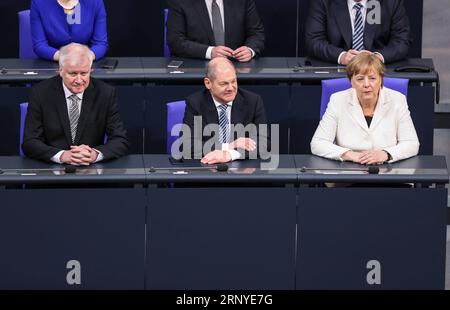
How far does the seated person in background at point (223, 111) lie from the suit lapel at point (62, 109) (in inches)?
22.5

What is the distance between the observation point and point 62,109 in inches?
273

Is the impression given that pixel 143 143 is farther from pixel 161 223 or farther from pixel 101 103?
pixel 161 223

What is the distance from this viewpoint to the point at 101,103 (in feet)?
22.7

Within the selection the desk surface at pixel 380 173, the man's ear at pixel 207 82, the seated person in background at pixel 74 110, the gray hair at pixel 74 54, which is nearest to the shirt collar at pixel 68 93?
the seated person in background at pixel 74 110

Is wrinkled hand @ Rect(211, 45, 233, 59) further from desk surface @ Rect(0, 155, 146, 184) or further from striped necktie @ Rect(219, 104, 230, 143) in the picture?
desk surface @ Rect(0, 155, 146, 184)

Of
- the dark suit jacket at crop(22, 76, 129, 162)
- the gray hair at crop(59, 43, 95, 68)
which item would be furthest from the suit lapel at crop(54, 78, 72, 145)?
the gray hair at crop(59, 43, 95, 68)

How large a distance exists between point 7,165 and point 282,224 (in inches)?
51.7

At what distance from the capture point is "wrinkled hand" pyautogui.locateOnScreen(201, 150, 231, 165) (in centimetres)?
659

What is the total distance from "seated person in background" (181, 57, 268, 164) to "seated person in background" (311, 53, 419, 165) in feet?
1.10

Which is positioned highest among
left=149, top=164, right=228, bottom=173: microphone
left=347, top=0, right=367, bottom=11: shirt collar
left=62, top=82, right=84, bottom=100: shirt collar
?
left=347, top=0, right=367, bottom=11: shirt collar

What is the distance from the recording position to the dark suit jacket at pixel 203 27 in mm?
8047

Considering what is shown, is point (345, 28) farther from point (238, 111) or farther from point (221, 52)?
point (238, 111)

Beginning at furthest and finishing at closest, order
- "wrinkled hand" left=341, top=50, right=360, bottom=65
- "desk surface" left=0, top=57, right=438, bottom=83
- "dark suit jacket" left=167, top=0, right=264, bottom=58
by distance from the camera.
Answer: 1. "dark suit jacket" left=167, top=0, right=264, bottom=58
2. "wrinkled hand" left=341, top=50, right=360, bottom=65
3. "desk surface" left=0, top=57, right=438, bottom=83

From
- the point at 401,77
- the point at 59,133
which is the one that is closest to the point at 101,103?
the point at 59,133
